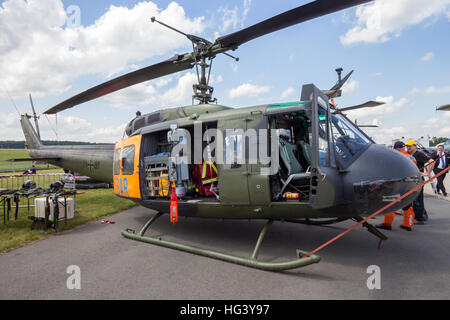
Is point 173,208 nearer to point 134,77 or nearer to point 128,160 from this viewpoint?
point 128,160

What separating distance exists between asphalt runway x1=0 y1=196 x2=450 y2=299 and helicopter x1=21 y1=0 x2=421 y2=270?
296 millimetres

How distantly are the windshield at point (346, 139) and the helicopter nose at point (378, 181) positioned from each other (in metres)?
0.16

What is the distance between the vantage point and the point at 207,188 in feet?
17.9

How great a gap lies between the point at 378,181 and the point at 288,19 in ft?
10.2

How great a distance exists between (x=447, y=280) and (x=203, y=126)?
14.0 ft

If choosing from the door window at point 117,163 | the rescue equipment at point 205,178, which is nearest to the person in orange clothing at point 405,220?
the rescue equipment at point 205,178

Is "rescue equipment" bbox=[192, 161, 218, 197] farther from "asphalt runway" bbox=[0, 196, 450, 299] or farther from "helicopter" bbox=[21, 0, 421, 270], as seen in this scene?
"asphalt runway" bbox=[0, 196, 450, 299]

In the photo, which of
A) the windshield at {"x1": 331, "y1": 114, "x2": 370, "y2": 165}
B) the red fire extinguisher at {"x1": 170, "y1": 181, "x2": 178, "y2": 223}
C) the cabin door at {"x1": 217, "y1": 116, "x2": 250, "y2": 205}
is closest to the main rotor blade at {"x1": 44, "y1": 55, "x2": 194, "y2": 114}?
the cabin door at {"x1": 217, "y1": 116, "x2": 250, "y2": 205}

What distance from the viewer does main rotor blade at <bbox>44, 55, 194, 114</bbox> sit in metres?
6.78

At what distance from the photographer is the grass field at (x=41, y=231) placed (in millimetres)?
5234

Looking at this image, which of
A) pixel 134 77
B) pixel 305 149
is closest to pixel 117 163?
pixel 134 77
